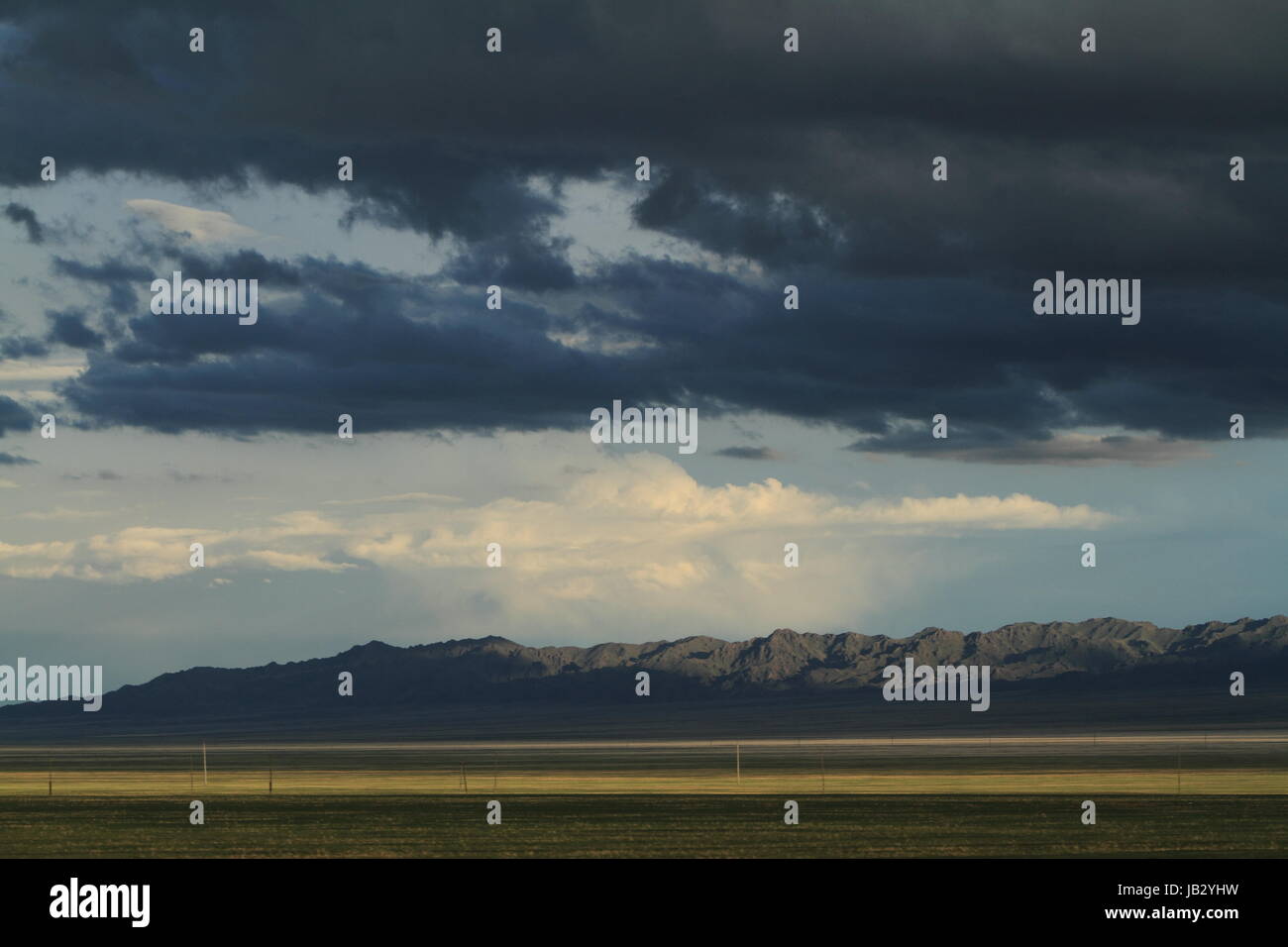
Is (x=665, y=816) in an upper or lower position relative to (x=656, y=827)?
lower

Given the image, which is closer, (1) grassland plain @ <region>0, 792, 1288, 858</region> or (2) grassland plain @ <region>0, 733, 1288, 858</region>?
(1) grassland plain @ <region>0, 792, 1288, 858</region>

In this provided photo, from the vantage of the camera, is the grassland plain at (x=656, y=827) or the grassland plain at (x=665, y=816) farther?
the grassland plain at (x=665, y=816)

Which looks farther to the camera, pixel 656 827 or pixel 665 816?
pixel 665 816
